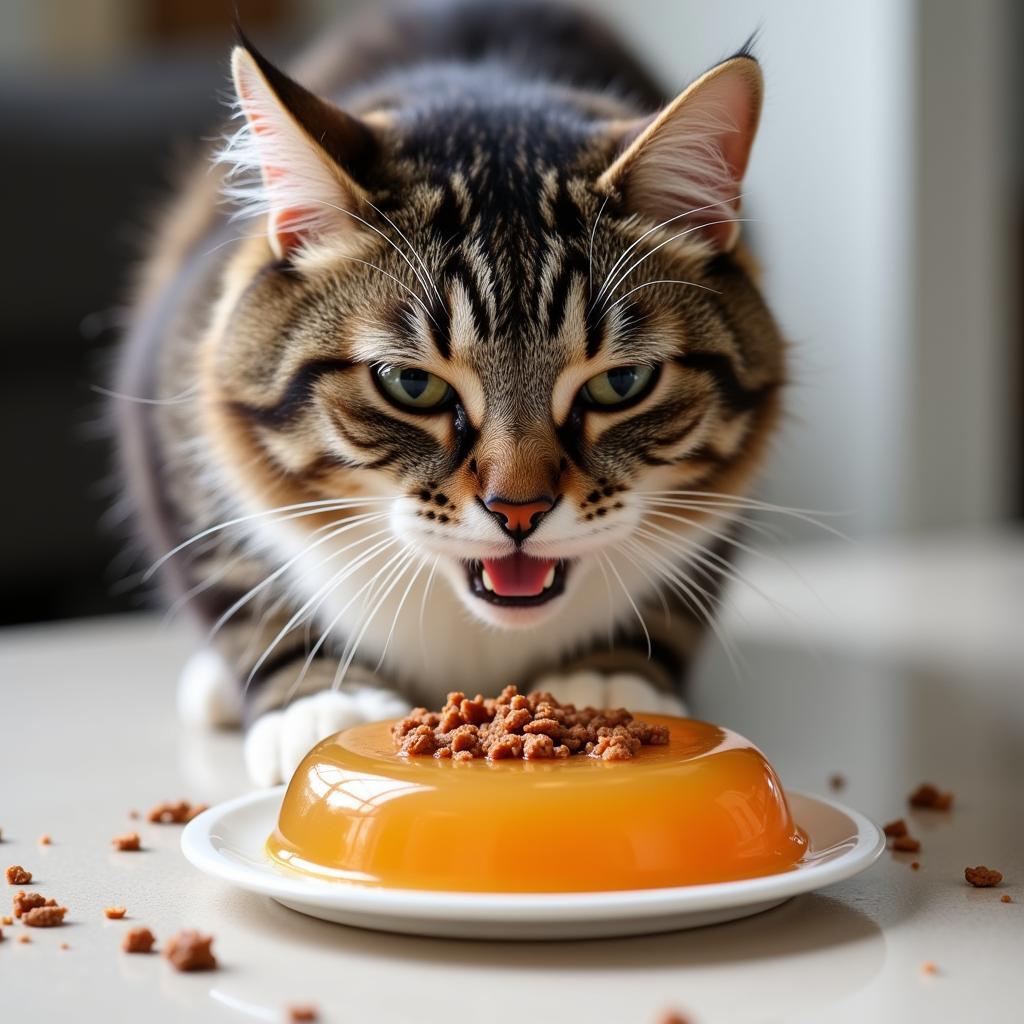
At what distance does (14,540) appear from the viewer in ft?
10.7

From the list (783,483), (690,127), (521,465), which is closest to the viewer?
(521,465)

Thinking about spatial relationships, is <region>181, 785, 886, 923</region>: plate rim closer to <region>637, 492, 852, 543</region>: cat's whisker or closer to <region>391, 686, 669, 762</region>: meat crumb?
<region>391, 686, 669, 762</region>: meat crumb

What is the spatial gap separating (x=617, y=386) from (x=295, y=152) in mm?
322

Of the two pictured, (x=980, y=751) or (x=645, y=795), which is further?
(x=980, y=751)

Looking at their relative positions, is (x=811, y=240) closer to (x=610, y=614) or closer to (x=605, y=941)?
(x=610, y=614)

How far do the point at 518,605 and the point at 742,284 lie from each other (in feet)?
1.23

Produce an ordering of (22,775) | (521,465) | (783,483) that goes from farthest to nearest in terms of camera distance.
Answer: (783,483)
(22,775)
(521,465)

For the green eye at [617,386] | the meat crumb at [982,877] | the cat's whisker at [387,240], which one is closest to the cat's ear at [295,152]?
the cat's whisker at [387,240]

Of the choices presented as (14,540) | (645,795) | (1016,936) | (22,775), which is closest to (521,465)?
(645,795)

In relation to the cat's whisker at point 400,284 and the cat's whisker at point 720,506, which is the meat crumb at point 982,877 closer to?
the cat's whisker at point 720,506

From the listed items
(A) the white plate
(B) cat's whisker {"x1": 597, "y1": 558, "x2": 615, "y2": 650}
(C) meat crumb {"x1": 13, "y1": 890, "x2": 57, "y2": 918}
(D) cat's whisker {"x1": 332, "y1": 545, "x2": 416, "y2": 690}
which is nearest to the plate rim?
(A) the white plate

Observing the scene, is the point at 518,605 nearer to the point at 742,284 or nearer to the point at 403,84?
the point at 742,284

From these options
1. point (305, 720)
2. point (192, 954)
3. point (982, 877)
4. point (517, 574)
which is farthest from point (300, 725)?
point (982, 877)

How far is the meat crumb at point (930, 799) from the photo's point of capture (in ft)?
3.71
